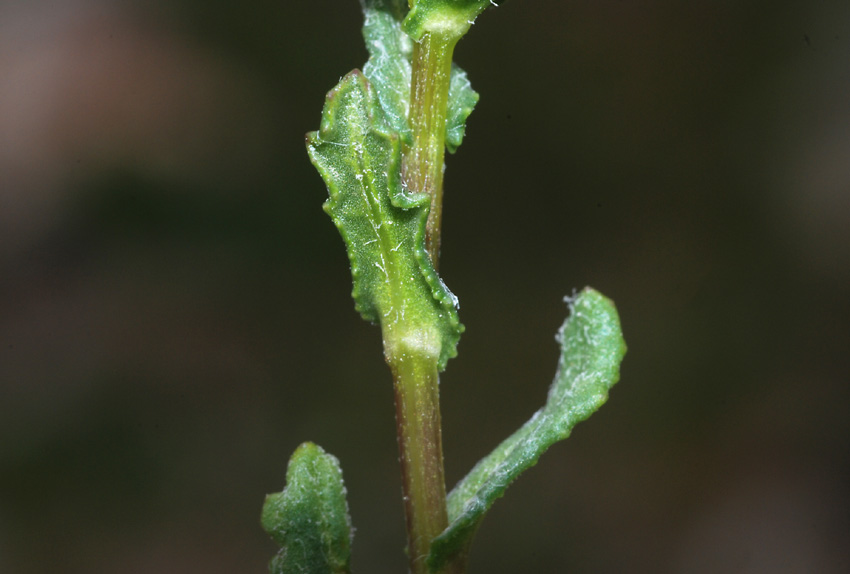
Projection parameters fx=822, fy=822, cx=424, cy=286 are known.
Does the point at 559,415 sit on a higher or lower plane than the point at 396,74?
lower

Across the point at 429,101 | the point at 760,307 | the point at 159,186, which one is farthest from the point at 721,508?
the point at 429,101

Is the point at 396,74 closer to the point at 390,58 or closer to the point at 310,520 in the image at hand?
the point at 390,58

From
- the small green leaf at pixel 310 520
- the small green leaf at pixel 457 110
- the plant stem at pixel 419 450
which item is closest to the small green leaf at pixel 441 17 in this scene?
the small green leaf at pixel 457 110

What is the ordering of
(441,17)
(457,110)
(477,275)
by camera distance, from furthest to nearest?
1. (477,275)
2. (457,110)
3. (441,17)

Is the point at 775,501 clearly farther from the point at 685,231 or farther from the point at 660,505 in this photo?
the point at 685,231

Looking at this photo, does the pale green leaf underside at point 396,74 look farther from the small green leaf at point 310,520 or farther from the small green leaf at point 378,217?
the small green leaf at point 310,520

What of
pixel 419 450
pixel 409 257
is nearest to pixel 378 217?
pixel 409 257
